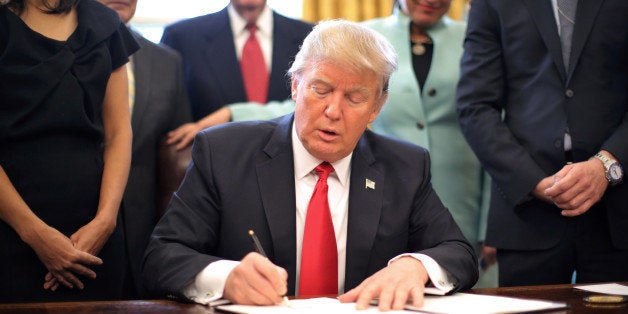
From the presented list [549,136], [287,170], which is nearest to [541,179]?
[549,136]

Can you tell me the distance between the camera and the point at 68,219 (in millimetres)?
2762

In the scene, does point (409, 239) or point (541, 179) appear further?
point (541, 179)

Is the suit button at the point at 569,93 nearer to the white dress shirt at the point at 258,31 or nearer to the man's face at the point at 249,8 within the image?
the white dress shirt at the point at 258,31

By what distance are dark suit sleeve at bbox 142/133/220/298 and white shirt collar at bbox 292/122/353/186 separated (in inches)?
10.5

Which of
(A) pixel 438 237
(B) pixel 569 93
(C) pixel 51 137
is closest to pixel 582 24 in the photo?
(B) pixel 569 93

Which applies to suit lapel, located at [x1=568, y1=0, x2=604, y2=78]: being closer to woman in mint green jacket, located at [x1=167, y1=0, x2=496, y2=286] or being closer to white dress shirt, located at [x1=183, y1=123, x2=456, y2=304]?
woman in mint green jacket, located at [x1=167, y1=0, x2=496, y2=286]

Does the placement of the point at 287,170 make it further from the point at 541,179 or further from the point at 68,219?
the point at 541,179

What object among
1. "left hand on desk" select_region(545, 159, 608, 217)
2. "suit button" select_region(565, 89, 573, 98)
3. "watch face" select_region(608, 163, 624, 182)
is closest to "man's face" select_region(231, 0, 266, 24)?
"suit button" select_region(565, 89, 573, 98)

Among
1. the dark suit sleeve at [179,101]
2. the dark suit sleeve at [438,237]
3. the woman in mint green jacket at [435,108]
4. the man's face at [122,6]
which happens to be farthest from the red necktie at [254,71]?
the dark suit sleeve at [438,237]

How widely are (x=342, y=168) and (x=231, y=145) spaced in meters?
0.35

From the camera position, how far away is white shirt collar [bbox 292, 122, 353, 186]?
273cm

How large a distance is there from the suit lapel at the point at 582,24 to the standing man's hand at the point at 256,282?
1566 mm

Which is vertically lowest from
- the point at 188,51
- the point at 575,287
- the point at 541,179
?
the point at 575,287

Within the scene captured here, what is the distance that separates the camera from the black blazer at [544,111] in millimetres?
3145
